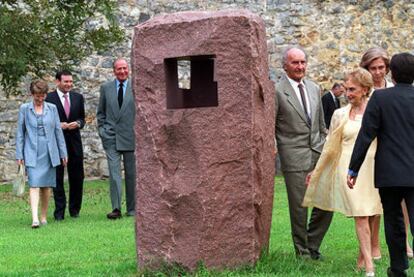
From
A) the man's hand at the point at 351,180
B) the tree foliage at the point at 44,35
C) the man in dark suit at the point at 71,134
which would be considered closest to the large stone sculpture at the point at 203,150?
the man's hand at the point at 351,180

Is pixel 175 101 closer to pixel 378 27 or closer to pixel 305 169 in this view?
pixel 305 169

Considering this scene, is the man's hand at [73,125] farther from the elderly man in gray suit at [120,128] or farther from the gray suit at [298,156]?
the gray suit at [298,156]

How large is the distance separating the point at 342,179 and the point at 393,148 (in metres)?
0.91

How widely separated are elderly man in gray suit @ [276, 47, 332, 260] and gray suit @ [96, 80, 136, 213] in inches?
171

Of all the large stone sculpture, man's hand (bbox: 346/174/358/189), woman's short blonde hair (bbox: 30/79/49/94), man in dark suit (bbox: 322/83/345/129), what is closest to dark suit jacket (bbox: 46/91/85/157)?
woman's short blonde hair (bbox: 30/79/49/94)

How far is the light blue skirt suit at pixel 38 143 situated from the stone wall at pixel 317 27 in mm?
7012

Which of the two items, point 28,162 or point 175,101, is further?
point 28,162

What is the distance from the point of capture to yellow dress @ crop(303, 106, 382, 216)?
8.38m

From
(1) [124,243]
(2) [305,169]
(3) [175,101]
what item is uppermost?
(3) [175,101]

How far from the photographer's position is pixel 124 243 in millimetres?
10391

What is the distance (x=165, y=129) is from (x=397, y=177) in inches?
69.5

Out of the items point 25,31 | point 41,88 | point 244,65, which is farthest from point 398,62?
point 25,31

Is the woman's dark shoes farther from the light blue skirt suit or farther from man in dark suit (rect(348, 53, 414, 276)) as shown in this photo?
man in dark suit (rect(348, 53, 414, 276))

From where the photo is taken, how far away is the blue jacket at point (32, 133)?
1291cm
